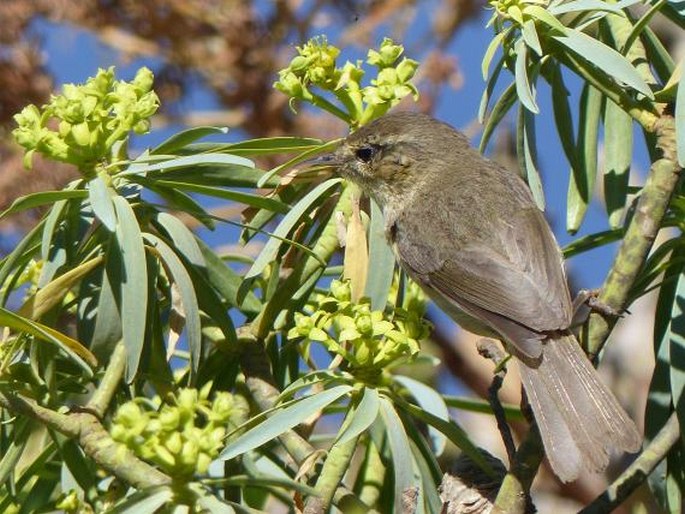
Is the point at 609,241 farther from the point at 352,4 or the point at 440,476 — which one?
the point at 352,4

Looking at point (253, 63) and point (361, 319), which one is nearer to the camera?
point (361, 319)

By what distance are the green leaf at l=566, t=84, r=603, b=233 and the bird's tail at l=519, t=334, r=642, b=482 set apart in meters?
0.37

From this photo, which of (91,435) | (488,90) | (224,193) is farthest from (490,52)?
(91,435)

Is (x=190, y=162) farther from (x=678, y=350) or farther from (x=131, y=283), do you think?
(x=678, y=350)

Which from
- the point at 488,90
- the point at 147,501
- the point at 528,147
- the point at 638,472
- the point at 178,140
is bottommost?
the point at 638,472

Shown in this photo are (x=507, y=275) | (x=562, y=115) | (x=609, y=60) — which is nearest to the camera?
(x=609, y=60)

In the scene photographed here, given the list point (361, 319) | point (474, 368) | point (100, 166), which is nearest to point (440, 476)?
point (361, 319)

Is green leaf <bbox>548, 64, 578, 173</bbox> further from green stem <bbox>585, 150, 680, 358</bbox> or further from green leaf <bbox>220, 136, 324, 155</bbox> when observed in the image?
green leaf <bbox>220, 136, 324, 155</bbox>

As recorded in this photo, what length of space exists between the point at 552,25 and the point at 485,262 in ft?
3.74

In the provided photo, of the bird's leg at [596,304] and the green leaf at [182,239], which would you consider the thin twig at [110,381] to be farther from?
the bird's leg at [596,304]

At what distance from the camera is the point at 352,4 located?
5.76 m

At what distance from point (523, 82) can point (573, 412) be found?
0.85 metres

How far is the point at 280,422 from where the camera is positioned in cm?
197

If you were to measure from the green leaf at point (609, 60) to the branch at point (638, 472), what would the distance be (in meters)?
0.64
